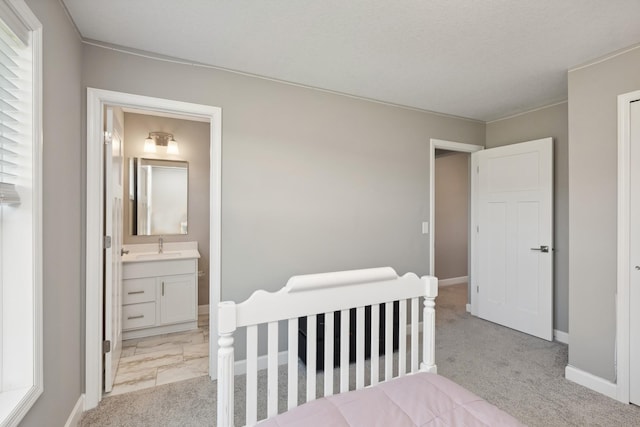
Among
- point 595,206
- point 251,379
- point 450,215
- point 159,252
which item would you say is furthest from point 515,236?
point 159,252

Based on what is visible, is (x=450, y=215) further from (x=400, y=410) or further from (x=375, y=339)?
(x=400, y=410)

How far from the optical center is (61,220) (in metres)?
1.63

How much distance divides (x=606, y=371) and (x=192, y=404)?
2.98 metres

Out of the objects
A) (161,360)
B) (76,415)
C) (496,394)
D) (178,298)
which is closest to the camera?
(76,415)

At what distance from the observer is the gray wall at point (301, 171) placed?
2332 mm

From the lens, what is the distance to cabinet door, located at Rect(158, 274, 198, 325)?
10.5 feet

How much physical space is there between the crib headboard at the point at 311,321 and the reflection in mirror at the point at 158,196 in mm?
2883

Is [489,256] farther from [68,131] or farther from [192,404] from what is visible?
[68,131]

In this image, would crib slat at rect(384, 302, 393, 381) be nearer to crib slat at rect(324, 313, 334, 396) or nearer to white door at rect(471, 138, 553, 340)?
crib slat at rect(324, 313, 334, 396)

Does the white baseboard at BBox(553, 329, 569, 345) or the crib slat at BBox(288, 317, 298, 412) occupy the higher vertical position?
the crib slat at BBox(288, 317, 298, 412)

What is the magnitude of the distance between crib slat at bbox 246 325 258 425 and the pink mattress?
103mm

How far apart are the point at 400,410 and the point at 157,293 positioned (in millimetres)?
2852

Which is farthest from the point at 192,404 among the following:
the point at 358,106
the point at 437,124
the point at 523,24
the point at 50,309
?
the point at 437,124

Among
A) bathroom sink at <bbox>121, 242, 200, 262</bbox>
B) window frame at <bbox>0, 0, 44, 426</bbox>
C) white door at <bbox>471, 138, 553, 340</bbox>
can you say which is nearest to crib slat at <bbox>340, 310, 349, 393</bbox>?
window frame at <bbox>0, 0, 44, 426</bbox>
